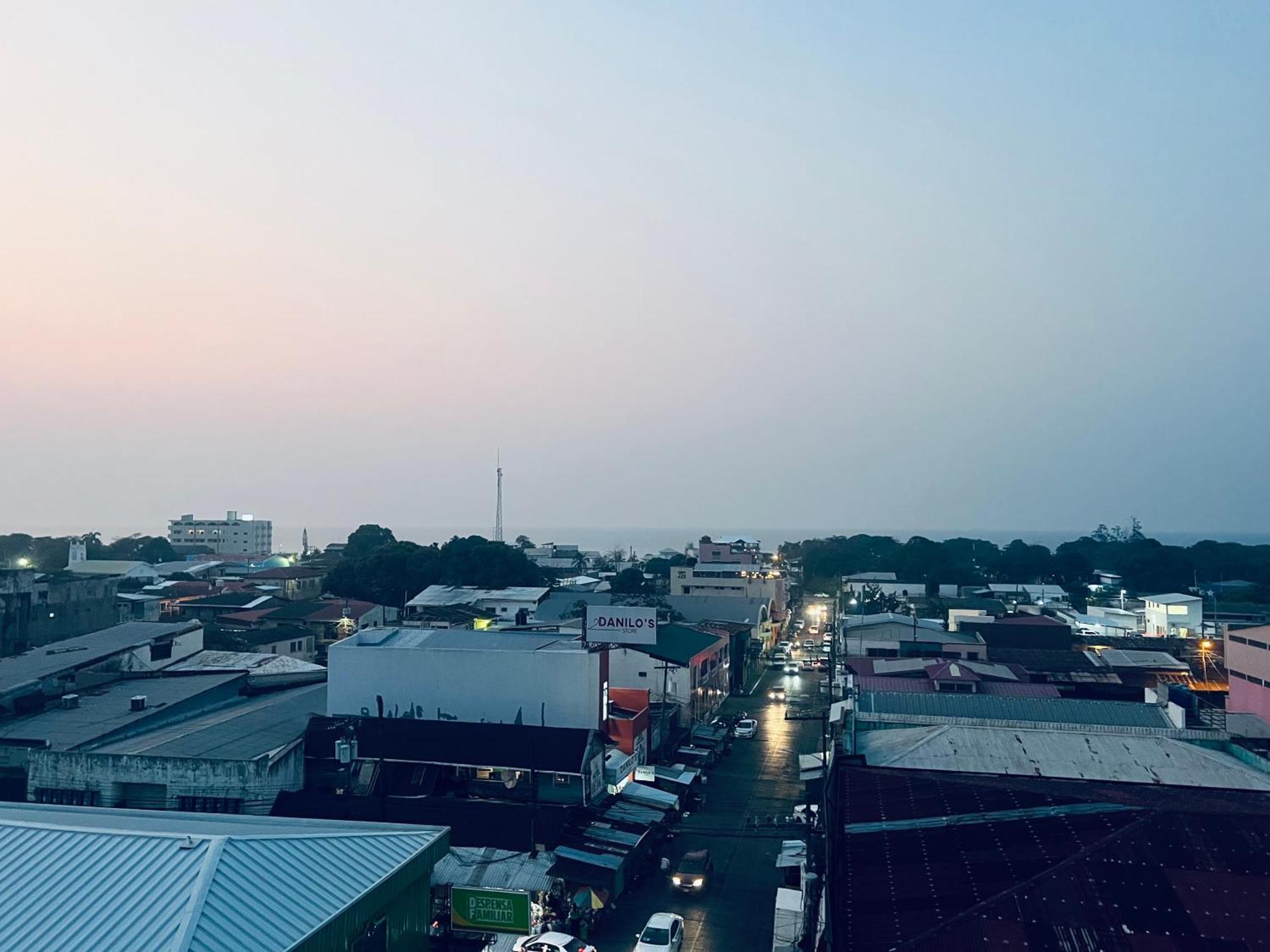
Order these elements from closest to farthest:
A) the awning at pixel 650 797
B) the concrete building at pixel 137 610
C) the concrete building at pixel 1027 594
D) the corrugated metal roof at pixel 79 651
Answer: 1. the awning at pixel 650 797
2. the corrugated metal roof at pixel 79 651
3. the concrete building at pixel 137 610
4. the concrete building at pixel 1027 594

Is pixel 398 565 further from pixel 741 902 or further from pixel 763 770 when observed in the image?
pixel 741 902

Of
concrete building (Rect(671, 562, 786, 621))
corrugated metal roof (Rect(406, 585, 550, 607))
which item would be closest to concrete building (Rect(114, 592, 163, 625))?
corrugated metal roof (Rect(406, 585, 550, 607))

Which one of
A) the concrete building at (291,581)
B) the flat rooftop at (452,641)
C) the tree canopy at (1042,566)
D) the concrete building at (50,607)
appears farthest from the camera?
the tree canopy at (1042,566)

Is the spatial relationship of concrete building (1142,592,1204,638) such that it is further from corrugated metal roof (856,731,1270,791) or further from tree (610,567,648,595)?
corrugated metal roof (856,731,1270,791)

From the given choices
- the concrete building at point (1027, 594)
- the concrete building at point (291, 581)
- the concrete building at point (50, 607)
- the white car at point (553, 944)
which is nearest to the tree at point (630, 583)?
the concrete building at point (291, 581)

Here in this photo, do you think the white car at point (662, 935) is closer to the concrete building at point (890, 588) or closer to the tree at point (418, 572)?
the tree at point (418, 572)

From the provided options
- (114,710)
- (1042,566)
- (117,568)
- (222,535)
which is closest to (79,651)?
(114,710)

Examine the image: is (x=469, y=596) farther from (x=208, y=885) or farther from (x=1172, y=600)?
(x=208, y=885)
